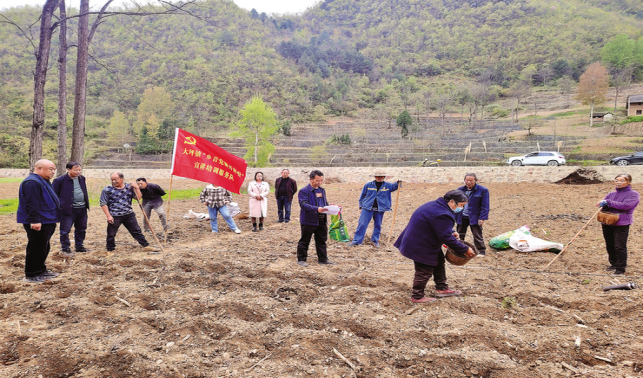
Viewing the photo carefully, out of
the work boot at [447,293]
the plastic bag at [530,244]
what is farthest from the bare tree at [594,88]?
the work boot at [447,293]

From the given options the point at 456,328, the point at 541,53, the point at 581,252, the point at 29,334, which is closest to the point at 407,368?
the point at 456,328

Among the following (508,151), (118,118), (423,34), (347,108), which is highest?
(423,34)

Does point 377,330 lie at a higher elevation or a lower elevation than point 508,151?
lower

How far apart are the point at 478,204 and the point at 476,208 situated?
83 millimetres

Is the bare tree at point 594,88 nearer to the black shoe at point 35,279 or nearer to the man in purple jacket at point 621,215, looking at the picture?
the man in purple jacket at point 621,215

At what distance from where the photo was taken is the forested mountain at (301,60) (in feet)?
148

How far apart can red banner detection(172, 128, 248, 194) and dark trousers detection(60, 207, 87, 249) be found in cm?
183

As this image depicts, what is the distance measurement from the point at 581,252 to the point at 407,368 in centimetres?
571

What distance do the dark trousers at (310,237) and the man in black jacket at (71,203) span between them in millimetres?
3988

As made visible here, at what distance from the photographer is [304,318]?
140 inches

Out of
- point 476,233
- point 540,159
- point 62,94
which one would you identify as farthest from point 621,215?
point 540,159

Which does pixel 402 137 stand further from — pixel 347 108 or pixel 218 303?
pixel 218 303

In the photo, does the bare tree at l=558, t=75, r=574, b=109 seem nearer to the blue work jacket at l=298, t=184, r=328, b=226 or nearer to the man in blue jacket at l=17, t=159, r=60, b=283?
the blue work jacket at l=298, t=184, r=328, b=226

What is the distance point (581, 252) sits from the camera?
6430 millimetres
